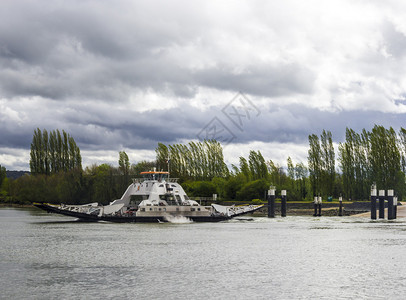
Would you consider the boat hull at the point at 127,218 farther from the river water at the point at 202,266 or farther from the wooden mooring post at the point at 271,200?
the river water at the point at 202,266

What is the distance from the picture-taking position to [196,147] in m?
112

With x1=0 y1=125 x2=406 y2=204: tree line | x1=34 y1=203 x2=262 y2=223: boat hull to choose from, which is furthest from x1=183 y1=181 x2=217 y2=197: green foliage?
x1=34 y1=203 x2=262 y2=223: boat hull

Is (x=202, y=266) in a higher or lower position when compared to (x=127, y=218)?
lower

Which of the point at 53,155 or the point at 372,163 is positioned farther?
the point at 53,155

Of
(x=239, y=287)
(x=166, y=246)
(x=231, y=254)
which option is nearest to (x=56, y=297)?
(x=239, y=287)

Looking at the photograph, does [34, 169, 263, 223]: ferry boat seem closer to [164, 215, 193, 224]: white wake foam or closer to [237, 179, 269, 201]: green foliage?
[164, 215, 193, 224]: white wake foam

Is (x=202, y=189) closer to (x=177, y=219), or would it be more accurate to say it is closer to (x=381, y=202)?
(x=381, y=202)

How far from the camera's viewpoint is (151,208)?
2296 inches

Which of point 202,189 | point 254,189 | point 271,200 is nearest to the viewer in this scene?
point 271,200

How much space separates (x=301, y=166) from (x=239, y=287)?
280 feet

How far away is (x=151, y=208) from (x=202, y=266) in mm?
30744

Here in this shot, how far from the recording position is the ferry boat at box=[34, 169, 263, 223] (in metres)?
58.3

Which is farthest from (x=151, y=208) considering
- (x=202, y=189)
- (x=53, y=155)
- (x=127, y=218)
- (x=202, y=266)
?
(x=53, y=155)

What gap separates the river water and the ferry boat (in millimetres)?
12373
